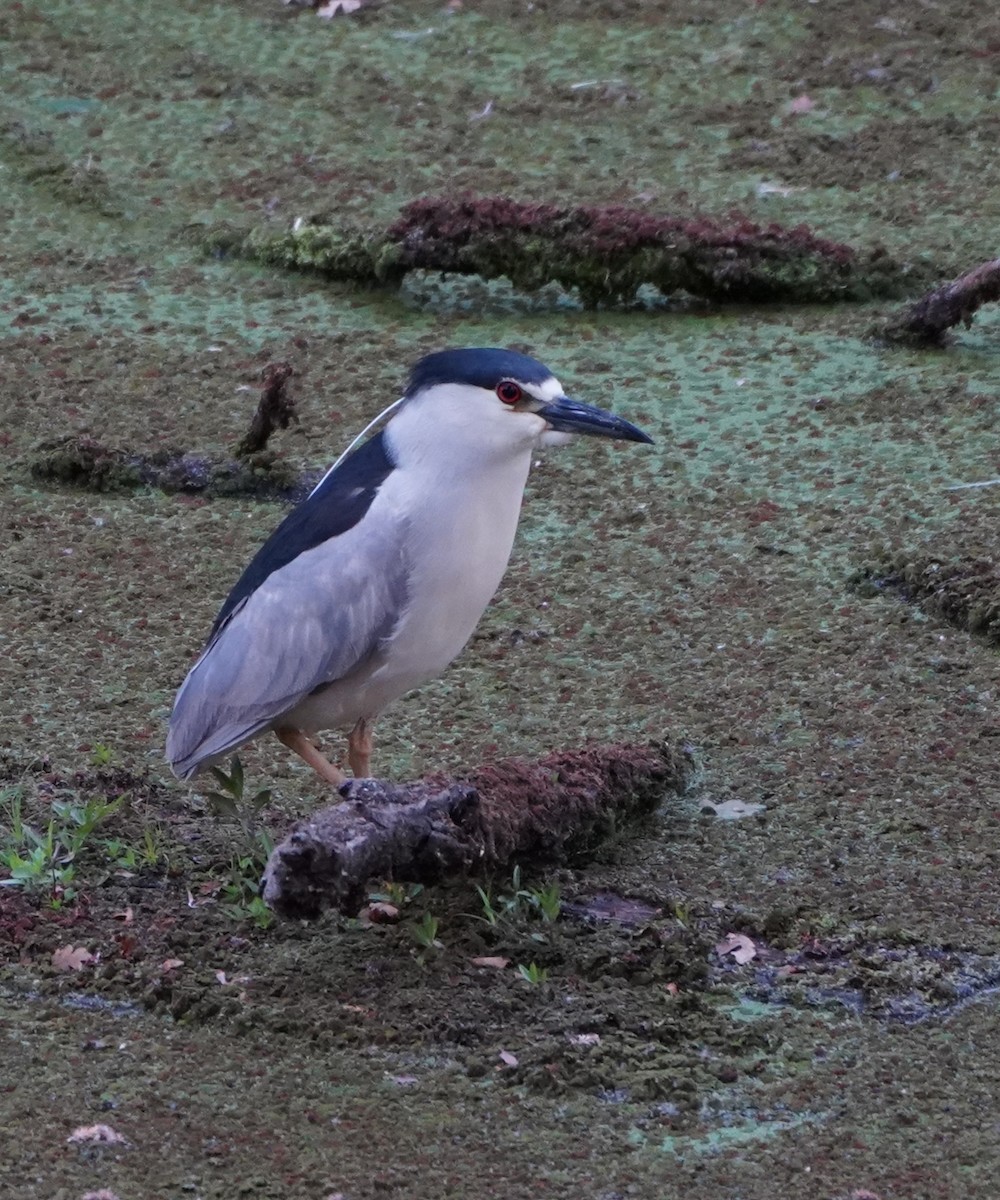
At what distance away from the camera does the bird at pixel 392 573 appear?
2.80 meters

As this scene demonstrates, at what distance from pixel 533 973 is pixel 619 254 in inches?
97.0

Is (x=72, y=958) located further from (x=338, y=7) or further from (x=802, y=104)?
(x=338, y=7)

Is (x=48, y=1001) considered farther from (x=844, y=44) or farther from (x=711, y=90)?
(x=844, y=44)

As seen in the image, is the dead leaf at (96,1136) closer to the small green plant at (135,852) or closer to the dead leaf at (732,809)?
the small green plant at (135,852)

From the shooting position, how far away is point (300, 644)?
9.28ft

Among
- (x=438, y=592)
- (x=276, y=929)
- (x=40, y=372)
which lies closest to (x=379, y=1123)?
(x=276, y=929)

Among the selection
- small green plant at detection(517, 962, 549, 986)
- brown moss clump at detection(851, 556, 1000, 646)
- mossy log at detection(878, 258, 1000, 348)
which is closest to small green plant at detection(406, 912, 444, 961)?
small green plant at detection(517, 962, 549, 986)

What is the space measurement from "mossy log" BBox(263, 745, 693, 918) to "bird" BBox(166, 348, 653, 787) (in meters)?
0.26

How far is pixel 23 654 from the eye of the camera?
335 centimetres

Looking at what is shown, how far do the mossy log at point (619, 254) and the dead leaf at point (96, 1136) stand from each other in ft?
9.28

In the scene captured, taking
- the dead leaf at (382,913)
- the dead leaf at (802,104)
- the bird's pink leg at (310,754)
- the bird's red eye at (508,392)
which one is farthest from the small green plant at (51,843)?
the dead leaf at (802,104)

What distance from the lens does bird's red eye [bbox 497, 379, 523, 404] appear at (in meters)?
2.84

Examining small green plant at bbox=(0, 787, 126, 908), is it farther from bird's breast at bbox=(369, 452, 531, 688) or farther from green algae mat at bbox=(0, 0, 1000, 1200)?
bird's breast at bbox=(369, 452, 531, 688)

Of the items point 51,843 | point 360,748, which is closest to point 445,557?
point 360,748
